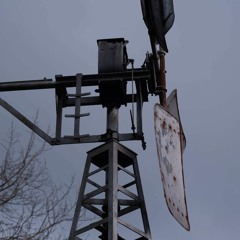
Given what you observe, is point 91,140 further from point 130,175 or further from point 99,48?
point 99,48

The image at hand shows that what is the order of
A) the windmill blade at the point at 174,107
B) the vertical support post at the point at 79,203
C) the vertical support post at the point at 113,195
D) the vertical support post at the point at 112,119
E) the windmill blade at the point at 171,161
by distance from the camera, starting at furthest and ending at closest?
the vertical support post at the point at 112,119 < the vertical support post at the point at 79,203 < the vertical support post at the point at 113,195 < the windmill blade at the point at 174,107 < the windmill blade at the point at 171,161

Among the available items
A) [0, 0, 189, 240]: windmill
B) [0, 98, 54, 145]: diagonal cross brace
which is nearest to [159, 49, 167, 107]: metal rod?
[0, 0, 189, 240]: windmill

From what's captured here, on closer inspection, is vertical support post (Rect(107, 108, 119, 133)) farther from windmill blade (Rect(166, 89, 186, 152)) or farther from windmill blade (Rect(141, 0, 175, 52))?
windmill blade (Rect(141, 0, 175, 52))

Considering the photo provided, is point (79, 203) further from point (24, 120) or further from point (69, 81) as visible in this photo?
point (69, 81)

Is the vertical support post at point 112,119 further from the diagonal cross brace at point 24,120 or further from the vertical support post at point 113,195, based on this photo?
the diagonal cross brace at point 24,120

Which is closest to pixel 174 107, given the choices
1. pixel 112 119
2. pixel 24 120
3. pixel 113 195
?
pixel 113 195

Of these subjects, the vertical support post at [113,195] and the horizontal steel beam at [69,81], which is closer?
the vertical support post at [113,195]

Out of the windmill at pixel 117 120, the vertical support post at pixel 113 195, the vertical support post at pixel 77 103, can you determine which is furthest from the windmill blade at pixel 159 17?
the vertical support post at pixel 77 103

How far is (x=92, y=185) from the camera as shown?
6980mm

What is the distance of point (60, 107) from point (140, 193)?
5.92ft

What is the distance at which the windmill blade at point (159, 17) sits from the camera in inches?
190

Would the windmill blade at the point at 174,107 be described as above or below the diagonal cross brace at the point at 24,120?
below

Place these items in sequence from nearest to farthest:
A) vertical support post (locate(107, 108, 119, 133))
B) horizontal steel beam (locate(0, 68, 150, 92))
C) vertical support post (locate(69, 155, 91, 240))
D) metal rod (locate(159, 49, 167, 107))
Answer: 1. metal rod (locate(159, 49, 167, 107))
2. vertical support post (locate(69, 155, 91, 240))
3. vertical support post (locate(107, 108, 119, 133))
4. horizontal steel beam (locate(0, 68, 150, 92))

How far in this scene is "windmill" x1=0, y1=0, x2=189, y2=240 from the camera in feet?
15.7
